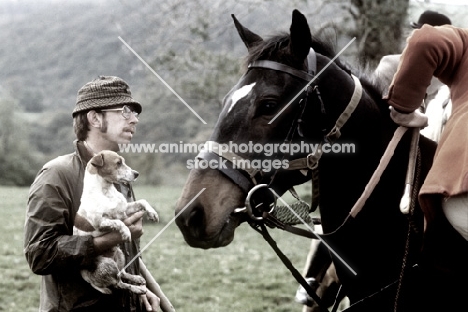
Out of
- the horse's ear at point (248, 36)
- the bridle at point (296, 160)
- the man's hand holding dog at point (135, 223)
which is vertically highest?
the horse's ear at point (248, 36)

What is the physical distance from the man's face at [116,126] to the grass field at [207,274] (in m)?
4.60

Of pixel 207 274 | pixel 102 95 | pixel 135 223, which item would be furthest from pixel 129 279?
pixel 207 274

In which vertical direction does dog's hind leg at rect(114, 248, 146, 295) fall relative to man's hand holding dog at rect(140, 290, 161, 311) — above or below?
above

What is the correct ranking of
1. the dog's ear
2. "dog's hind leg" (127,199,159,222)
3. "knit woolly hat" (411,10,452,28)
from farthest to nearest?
"knit woolly hat" (411,10,452,28)
"dog's hind leg" (127,199,159,222)
the dog's ear

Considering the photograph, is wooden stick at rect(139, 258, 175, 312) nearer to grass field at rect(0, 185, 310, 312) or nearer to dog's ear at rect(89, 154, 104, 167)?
dog's ear at rect(89, 154, 104, 167)

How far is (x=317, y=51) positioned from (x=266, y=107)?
0.57 meters

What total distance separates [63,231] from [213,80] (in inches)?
414

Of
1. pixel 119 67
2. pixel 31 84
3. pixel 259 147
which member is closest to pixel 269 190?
pixel 259 147

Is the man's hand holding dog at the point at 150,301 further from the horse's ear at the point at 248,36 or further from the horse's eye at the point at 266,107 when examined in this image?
the horse's ear at the point at 248,36

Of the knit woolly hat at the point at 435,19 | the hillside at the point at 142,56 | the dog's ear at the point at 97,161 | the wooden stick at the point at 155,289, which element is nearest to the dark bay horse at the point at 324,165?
the hillside at the point at 142,56

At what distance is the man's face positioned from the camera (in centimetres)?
338

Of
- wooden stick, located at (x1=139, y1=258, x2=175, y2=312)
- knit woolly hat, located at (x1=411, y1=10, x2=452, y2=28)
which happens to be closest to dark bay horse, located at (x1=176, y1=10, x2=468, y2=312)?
wooden stick, located at (x1=139, y1=258, x2=175, y2=312)

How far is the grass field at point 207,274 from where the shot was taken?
789 cm

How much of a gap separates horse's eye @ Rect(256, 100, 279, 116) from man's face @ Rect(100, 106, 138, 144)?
72 centimetres
